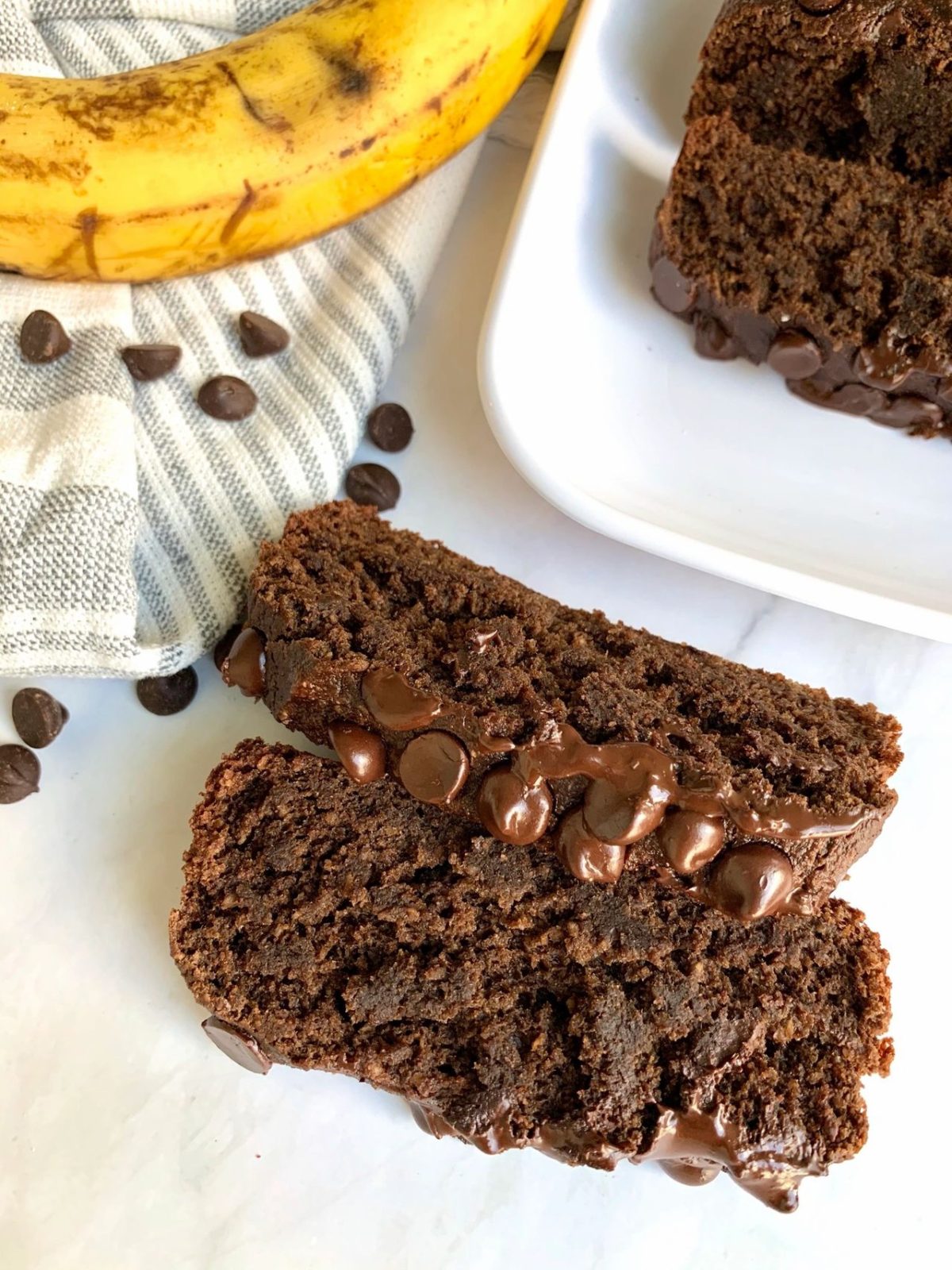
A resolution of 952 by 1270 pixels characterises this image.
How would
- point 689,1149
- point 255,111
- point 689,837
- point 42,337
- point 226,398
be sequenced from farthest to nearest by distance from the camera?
point 226,398 → point 42,337 → point 255,111 → point 689,1149 → point 689,837

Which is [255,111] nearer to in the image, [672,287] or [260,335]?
[260,335]

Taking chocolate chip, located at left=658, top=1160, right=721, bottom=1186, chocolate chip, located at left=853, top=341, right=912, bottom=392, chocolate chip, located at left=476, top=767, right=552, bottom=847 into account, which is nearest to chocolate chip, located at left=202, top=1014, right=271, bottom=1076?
chocolate chip, located at left=476, top=767, right=552, bottom=847

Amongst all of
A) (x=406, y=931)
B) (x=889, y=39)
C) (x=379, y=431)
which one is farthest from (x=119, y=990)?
(x=889, y=39)

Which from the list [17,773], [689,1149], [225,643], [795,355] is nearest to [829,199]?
[795,355]

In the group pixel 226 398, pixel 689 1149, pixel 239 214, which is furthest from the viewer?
pixel 226 398

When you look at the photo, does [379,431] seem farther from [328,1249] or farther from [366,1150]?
[328,1249]
